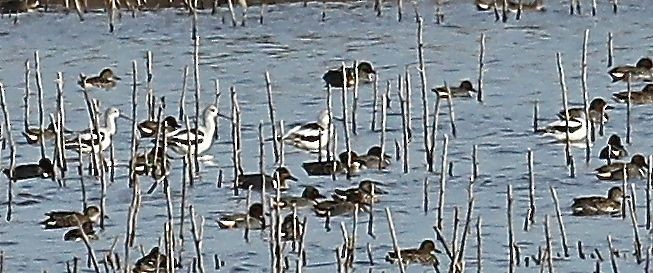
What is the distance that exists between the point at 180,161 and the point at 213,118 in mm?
435

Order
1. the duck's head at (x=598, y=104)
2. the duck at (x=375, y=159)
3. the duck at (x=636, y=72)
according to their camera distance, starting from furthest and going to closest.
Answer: the duck at (x=636, y=72) < the duck's head at (x=598, y=104) < the duck at (x=375, y=159)

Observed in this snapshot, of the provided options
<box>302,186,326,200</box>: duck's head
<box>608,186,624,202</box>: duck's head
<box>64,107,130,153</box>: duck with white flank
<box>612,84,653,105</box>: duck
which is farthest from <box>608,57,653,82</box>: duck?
<box>302,186,326,200</box>: duck's head

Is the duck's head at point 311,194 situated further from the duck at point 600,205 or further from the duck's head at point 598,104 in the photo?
the duck's head at point 598,104

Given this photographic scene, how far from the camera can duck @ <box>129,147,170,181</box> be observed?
11.1 metres

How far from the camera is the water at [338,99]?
10031mm

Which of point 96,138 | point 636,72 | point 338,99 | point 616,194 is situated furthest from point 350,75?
point 616,194

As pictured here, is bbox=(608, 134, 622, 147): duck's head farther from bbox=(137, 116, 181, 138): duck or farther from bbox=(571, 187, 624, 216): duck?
bbox=(137, 116, 181, 138): duck

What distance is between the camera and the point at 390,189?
37.7 ft

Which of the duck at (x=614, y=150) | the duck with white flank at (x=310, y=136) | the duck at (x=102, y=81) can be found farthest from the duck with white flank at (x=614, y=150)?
the duck at (x=102, y=81)

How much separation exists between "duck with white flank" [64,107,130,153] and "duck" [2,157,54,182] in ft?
0.77

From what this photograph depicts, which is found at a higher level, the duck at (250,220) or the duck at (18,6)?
the duck at (18,6)

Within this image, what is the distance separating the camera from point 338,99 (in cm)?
1480

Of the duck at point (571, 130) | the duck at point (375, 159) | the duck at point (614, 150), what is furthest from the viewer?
the duck at point (571, 130)

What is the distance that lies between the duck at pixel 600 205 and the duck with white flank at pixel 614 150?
1580mm
